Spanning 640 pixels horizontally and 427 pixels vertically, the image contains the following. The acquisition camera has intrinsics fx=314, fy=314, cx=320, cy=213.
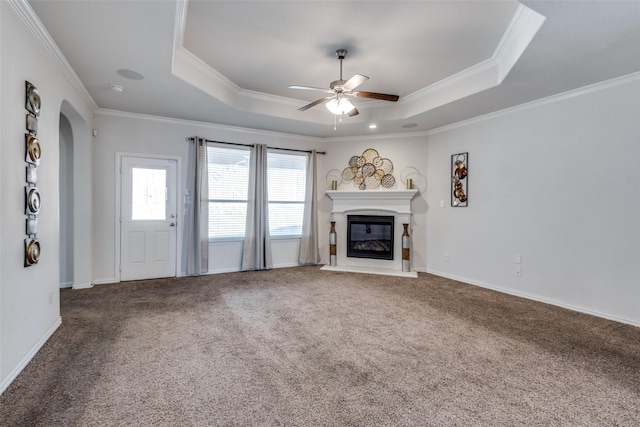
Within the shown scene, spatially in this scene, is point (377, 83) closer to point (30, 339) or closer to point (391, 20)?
point (391, 20)

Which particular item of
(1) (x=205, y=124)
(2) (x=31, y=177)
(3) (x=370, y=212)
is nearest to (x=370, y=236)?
(3) (x=370, y=212)

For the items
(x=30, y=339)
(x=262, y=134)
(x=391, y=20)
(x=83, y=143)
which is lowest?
(x=30, y=339)

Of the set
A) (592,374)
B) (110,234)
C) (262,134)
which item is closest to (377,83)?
(262,134)

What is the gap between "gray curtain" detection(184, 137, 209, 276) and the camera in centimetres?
513

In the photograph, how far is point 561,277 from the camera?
3.85 metres

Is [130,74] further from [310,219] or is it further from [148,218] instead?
[310,219]

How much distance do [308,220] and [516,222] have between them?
3.44m

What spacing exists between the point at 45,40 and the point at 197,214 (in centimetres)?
294

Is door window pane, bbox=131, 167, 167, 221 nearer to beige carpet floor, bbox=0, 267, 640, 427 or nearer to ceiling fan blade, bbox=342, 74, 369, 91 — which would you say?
beige carpet floor, bbox=0, 267, 640, 427

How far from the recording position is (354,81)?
310 cm

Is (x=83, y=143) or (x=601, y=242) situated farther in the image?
(x=83, y=143)

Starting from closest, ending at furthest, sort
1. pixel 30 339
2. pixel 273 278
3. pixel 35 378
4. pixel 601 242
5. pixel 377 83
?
pixel 35 378 → pixel 30 339 → pixel 601 242 → pixel 377 83 → pixel 273 278

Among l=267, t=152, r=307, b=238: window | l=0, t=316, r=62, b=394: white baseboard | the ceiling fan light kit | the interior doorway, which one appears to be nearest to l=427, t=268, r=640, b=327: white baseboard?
l=267, t=152, r=307, b=238: window

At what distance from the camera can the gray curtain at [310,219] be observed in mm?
6102
